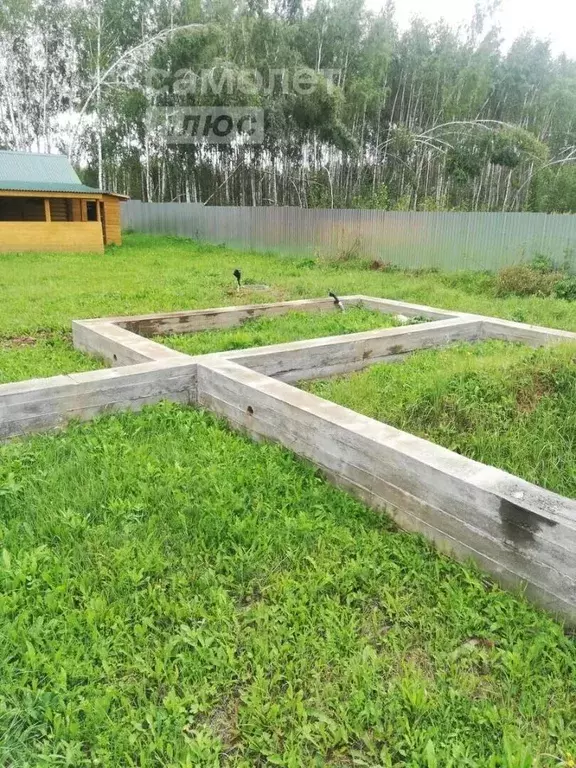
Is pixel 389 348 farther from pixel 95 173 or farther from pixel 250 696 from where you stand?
pixel 95 173

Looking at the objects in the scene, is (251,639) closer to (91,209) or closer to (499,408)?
(499,408)

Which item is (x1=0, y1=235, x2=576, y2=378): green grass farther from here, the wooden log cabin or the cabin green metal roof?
the cabin green metal roof

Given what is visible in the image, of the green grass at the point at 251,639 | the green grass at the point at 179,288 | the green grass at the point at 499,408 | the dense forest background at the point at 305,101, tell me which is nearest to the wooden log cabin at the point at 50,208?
the green grass at the point at 179,288

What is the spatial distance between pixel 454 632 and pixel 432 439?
154 cm

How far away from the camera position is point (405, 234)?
13.3 meters

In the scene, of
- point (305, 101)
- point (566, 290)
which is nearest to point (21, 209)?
point (305, 101)


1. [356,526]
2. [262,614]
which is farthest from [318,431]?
[262,614]

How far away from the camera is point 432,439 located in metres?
3.47

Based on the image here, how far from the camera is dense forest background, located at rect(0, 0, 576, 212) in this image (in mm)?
21438

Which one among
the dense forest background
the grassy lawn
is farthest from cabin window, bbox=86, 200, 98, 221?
the grassy lawn

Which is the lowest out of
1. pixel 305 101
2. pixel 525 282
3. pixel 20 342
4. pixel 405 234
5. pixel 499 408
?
pixel 20 342

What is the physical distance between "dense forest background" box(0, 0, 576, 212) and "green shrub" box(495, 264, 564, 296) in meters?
9.01

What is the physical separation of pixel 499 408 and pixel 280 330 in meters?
3.35

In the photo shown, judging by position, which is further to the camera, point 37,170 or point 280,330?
point 37,170
